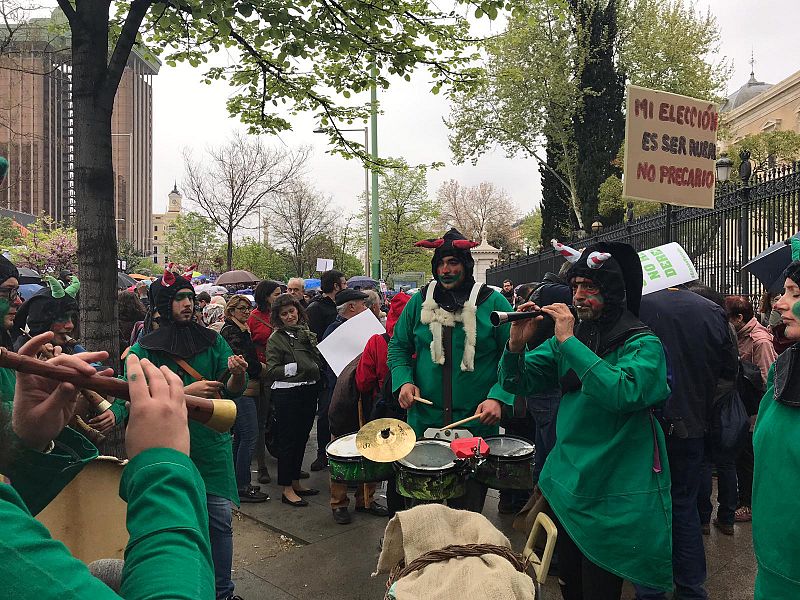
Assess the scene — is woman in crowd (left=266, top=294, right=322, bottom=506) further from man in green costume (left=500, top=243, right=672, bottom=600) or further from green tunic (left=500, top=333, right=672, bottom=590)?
green tunic (left=500, top=333, right=672, bottom=590)

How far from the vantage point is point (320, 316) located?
7.51 meters

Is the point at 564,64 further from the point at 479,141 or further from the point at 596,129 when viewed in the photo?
the point at 479,141

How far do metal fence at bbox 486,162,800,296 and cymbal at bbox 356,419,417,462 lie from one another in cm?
621

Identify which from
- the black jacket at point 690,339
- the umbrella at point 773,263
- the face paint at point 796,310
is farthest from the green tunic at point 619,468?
the umbrella at point 773,263

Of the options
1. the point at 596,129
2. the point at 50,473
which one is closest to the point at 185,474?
the point at 50,473

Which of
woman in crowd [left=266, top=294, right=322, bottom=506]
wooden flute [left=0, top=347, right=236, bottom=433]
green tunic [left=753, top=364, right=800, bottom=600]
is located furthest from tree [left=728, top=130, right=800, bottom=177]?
wooden flute [left=0, top=347, right=236, bottom=433]

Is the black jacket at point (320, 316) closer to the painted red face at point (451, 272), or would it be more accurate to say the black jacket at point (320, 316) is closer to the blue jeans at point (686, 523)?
the painted red face at point (451, 272)

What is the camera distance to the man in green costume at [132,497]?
30.8 inches

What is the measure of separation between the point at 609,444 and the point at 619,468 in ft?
0.38

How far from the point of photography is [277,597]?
379 centimetres

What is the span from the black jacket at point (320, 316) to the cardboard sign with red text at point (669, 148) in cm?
376

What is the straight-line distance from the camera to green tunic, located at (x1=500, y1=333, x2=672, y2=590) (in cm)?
254

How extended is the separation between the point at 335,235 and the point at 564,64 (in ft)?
59.5

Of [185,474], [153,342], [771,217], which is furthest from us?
[771,217]
